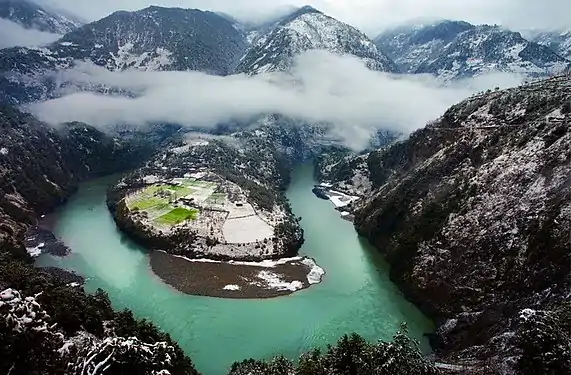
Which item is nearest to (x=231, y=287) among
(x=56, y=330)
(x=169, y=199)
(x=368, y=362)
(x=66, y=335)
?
(x=66, y=335)

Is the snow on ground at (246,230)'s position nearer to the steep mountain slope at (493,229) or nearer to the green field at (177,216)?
the green field at (177,216)

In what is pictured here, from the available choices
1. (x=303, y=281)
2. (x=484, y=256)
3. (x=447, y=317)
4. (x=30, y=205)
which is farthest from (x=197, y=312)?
(x=30, y=205)

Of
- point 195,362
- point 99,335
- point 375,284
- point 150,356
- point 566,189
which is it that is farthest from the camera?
point 375,284

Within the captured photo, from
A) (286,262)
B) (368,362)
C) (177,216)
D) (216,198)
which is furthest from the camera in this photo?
(216,198)

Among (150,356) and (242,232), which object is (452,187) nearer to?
(242,232)

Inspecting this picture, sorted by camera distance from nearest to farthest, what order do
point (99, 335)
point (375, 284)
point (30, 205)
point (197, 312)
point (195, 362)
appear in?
1. point (99, 335)
2. point (195, 362)
3. point (197, 312)
4. point (375, 284)
5. point (30, 205)

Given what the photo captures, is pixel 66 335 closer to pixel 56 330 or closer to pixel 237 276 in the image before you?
pixel 56 330

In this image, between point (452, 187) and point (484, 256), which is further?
point (452, 187)
